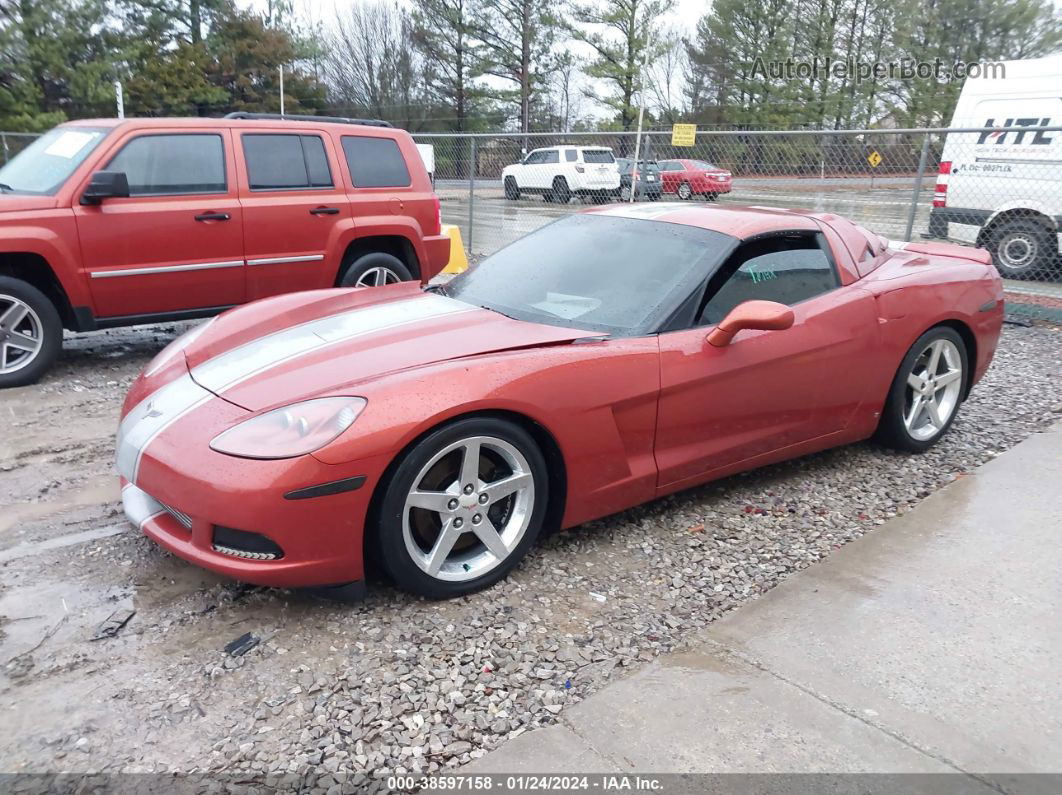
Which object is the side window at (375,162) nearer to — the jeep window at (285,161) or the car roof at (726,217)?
the jeep window at (285,161)

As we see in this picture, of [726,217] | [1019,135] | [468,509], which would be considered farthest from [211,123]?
[1019,135]

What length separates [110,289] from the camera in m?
5.38

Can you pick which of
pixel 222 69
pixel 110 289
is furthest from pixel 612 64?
pixel 110 289

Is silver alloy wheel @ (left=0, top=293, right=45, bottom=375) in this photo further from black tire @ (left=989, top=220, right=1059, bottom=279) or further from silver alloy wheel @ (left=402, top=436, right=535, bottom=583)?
black tire @ (left=989, top=220, right=1059, bottom=279)

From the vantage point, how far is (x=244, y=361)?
3.06 meters

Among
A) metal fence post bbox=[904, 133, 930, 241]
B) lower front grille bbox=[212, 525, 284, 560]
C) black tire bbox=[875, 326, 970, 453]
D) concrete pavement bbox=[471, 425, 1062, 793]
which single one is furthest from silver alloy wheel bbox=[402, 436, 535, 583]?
metal fence post bbox=[904, 133, 930, 241]

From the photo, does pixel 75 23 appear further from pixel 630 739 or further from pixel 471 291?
pixel 630 739

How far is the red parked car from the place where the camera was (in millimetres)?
12234

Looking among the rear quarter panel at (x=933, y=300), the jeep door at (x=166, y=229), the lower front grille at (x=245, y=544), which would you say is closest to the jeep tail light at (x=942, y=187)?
the rear quarter panel at (x=933, y=300)

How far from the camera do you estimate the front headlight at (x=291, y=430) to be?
2490mm

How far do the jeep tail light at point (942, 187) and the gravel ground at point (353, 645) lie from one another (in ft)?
26.2

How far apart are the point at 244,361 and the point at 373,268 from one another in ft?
12.1

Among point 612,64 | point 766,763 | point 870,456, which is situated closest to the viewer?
point 766,763

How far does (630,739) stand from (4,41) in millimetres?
28197
